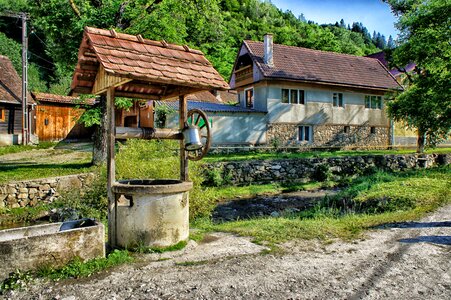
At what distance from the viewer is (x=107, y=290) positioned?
4348 millimetres

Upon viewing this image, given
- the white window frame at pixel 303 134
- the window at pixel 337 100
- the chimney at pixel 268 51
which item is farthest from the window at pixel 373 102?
the chimney at pixel 268 51

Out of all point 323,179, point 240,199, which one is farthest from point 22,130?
point 323,179

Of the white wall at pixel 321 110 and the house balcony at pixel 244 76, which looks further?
the house balcony at pixel 244 76

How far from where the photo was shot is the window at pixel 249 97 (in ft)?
92.5

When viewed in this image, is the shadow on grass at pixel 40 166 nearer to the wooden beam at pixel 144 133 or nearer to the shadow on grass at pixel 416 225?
the wooden beam at pixel 144 133

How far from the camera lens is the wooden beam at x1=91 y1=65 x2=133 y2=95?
5.60 m

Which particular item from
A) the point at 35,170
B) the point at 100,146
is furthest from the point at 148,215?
the point at 35,170

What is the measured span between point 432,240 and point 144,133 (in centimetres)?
522

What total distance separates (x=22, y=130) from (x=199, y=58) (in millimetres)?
21702

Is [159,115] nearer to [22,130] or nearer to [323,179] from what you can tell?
[22,130]

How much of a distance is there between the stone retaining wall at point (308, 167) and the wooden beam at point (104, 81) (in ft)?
34.1

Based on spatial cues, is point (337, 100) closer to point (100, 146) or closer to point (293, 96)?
point (293, 96)

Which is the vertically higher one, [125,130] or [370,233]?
[125,130]

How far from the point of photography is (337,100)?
29.2 meters
